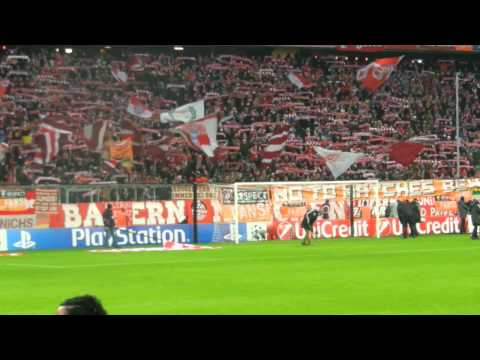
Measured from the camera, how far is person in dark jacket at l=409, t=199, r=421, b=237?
47.7 m

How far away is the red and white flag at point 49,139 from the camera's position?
51.7 meters

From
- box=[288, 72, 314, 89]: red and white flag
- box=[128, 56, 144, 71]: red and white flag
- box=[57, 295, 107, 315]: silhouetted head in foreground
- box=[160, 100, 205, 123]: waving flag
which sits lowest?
box=[57, 295, 107, 315]: silhouetted head in foreground

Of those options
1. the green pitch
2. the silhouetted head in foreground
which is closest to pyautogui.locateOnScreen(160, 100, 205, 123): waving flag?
the green pitch

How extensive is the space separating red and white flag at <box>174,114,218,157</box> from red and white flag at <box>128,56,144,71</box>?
14.8ft

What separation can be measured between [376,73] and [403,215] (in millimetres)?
16203

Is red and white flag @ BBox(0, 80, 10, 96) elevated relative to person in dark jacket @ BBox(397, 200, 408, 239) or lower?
elevated

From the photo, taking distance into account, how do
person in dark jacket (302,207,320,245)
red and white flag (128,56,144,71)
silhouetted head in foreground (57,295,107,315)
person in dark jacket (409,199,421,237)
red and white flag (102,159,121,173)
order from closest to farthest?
silhouetted head in foreground (57,295,107,315) → person in dark jacket (302,207,320,245) → person in dark jacket (409,199,421,237) → red and white flag (102,159,121,173) → red and white flag (128,56,144,71)

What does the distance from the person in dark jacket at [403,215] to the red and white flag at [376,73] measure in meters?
14.7

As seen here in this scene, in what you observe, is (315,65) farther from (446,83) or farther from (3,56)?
(3,56)

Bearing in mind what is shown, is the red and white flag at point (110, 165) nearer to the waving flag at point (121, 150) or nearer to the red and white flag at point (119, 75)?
the waving flag at point (121, 150)

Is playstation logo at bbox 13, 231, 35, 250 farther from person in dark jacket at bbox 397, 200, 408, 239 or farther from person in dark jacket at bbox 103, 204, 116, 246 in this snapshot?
person in dark jacket at bbox 397, 200, 408, 239

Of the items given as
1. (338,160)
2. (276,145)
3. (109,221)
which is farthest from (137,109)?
(109,221)

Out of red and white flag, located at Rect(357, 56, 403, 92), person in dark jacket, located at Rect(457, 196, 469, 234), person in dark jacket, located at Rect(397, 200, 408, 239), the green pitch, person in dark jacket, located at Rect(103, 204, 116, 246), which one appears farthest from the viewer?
red and white flag, located at Rect(357, 56, 403, 92)

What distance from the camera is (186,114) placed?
2213 inches
